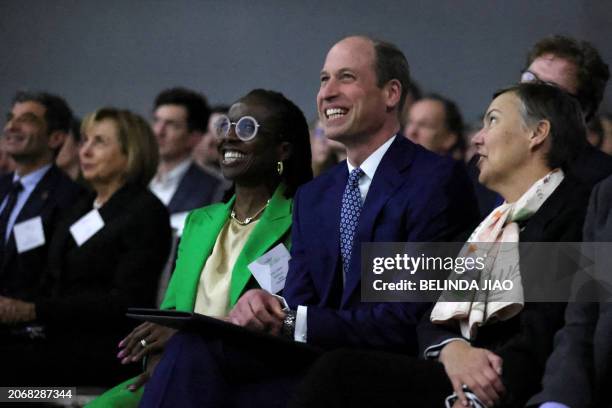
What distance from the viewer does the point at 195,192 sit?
6.05m

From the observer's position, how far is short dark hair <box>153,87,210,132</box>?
6.56m

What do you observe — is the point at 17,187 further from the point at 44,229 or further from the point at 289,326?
the point at 289,326

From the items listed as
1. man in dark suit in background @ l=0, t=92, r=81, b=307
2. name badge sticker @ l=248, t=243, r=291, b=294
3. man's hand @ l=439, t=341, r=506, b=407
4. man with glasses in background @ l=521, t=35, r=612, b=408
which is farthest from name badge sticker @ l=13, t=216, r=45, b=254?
man with glasses in background @ l=521, t=35, r=612, b=408

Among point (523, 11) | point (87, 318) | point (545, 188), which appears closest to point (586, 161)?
point (545, 188)

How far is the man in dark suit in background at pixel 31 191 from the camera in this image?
4945mm

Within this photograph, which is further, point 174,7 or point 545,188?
point 174,7

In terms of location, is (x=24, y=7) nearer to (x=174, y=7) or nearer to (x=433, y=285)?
(x=174, y=7)

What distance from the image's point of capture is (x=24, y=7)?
8094 millimetres

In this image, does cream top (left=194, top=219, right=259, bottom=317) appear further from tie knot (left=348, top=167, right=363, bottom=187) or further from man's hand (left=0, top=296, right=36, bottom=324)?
man's hand (left=0, top=296, right=36, bottom=324)

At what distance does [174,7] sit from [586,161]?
207 inches

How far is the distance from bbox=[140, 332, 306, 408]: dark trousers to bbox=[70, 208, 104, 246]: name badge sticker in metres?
1.53

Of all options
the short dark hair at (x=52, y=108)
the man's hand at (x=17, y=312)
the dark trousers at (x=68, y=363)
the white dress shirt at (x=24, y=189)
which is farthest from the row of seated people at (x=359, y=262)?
the short dark hair at (x=52, y=108)

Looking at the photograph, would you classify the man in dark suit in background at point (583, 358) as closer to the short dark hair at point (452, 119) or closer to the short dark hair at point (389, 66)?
the short dark hair at point (389, 66)

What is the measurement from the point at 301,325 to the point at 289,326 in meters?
0.06
